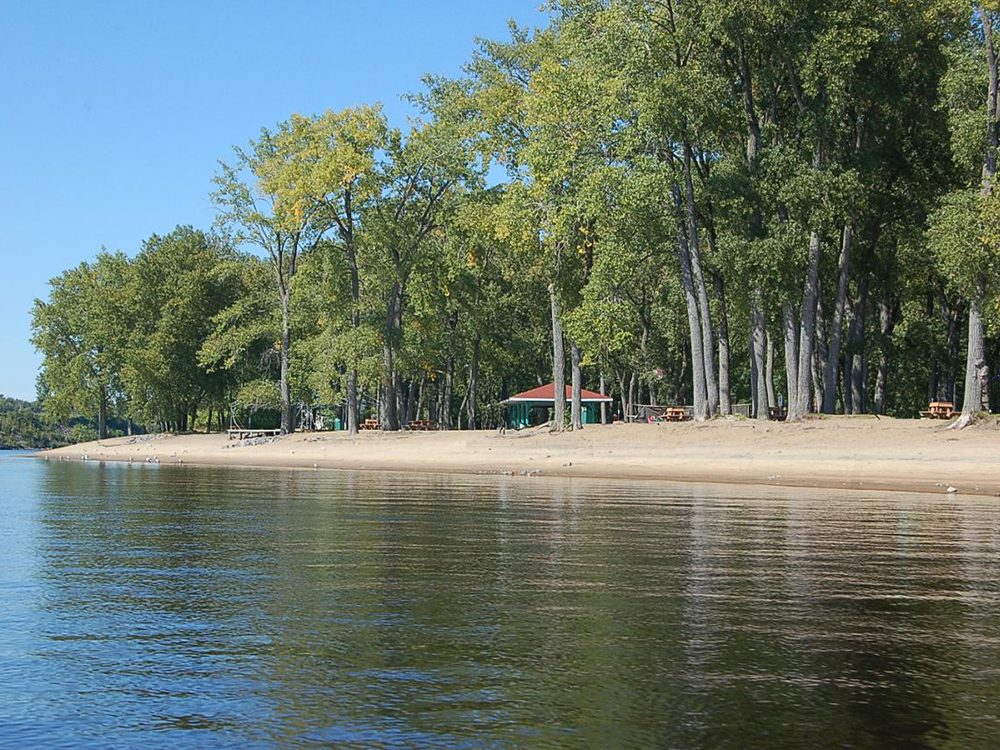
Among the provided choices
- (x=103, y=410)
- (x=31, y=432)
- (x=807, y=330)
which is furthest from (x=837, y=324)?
(x=31, y=432)

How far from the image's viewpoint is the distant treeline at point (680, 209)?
1483 inches

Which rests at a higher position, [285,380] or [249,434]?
[285,380]

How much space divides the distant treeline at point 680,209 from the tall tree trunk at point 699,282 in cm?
14

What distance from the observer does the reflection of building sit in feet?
228

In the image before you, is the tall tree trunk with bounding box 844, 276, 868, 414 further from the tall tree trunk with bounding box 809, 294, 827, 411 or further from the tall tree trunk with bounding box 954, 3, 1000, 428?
the tall tree trunk with bounding box 954, 3, 1000, 428

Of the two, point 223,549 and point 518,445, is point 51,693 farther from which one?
point 518,445

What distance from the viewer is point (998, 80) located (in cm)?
3544

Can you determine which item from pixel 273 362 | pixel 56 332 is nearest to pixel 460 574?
pixel 273 362

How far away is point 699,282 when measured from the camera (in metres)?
40.4

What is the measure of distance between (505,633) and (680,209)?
34.2 meters

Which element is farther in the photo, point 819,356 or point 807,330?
point 819,356

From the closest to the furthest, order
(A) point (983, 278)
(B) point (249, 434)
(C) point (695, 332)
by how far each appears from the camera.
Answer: (A) point (983, 278) < (C) point (695, 332) < (B) point (249, 434)

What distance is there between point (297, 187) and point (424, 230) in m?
7.44

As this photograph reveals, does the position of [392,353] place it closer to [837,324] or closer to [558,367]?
[558,367]
